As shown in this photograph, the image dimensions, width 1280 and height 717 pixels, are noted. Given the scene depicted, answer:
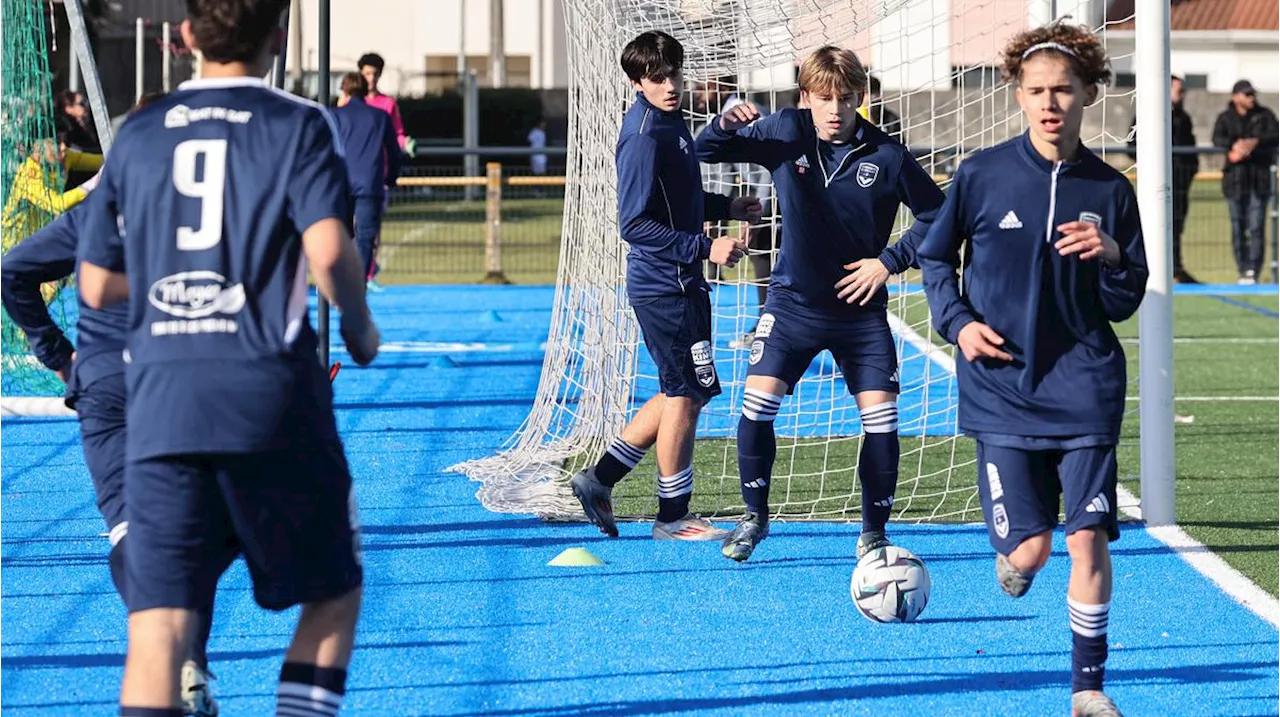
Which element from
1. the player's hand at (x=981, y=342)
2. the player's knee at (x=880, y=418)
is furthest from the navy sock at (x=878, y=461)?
the player's hand at (x=981, y=342)

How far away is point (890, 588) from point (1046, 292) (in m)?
1.50

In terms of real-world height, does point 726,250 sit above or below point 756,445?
above

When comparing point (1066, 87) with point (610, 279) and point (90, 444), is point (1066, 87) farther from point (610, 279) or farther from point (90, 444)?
point (610, 279)

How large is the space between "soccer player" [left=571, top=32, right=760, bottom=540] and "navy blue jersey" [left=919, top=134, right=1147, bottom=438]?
6.48 ft

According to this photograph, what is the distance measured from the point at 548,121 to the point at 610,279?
32.3m

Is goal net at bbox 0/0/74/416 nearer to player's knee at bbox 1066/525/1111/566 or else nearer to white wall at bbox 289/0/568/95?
player's knee at bbox 1066/525/1111/566

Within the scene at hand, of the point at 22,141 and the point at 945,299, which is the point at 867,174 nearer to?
the point at 945,299

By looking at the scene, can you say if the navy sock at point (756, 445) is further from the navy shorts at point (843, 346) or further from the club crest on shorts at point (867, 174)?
the club crest on shorts at point (867, 174)

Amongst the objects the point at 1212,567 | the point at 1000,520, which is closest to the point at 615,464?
the point at 1212,567

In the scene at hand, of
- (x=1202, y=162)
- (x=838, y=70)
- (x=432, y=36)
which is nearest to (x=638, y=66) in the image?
(x=838, y=70)

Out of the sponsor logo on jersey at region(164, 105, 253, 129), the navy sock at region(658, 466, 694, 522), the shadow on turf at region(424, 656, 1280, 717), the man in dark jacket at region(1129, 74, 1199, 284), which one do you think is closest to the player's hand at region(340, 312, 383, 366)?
the sponsor logo on jersey at region(164, 105, 253, 129)

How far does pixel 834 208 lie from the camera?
6.61 meters

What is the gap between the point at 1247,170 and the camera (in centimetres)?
1989

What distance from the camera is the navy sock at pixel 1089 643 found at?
466 cm
